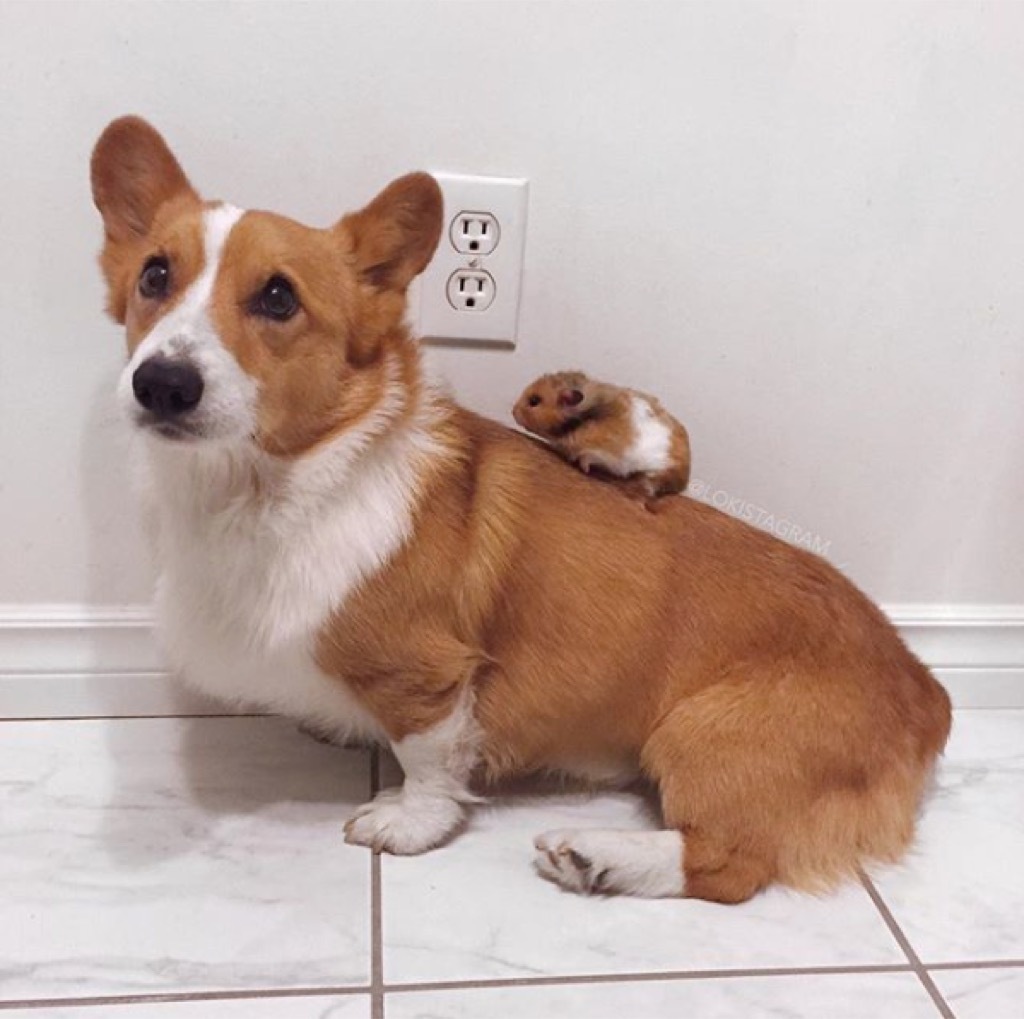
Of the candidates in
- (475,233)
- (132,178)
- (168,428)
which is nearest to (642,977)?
(168,428)

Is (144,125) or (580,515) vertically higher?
(144,125)

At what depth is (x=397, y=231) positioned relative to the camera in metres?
1.02

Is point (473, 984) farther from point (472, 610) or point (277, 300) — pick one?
point (277, 300)

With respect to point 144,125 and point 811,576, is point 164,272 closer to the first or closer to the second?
point 144,125

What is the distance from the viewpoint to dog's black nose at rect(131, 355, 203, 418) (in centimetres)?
88

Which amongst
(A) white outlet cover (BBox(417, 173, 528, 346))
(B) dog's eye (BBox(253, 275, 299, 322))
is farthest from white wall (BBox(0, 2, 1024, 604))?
(B) dog's eye (BBox(253, 275, 299, 322))

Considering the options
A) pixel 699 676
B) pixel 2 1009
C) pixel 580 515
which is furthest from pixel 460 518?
pixel 2 1009

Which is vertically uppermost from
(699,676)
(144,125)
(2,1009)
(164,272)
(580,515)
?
(144,125)

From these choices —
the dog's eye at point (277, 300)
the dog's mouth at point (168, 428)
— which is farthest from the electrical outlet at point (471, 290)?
the dog's mouth at point (168, 428)

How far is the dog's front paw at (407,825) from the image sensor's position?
1.16 metres

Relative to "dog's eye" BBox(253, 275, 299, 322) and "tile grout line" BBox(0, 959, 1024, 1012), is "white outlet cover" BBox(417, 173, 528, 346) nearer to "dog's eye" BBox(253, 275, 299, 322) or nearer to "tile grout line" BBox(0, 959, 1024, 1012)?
"dog's eye" BBox(253, 275, 299, 322)

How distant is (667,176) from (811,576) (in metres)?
0.44

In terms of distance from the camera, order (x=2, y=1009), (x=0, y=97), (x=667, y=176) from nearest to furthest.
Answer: (x=2, y=1009), (x=0, y=97), (x=667, y=176)

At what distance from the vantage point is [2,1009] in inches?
37.5
